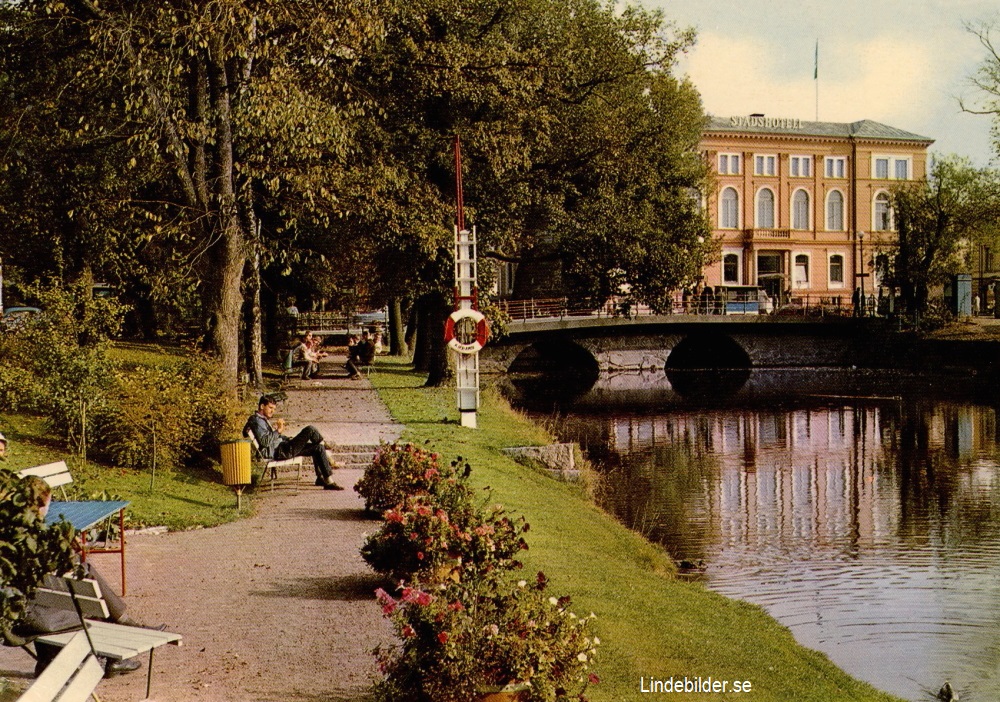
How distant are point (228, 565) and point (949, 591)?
26.0ft

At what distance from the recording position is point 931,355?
5488 cm

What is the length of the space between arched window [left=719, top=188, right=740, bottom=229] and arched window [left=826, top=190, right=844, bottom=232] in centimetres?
698

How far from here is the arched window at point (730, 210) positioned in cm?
8038

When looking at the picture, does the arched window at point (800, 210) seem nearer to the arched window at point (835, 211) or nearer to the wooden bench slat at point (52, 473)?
the arched window at point (835, 211)

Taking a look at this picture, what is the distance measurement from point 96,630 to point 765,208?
260ft

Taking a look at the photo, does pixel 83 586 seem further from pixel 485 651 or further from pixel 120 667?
pixel 485 651

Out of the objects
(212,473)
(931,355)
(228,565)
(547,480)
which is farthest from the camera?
(931,355)

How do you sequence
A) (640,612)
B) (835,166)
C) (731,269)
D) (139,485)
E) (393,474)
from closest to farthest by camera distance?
(640,612)
(393,474)
(139,485)
(731,269)
(835,166)

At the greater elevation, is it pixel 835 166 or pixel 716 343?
pixel 835 166

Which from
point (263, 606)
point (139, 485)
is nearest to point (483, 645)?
point (263, 606)

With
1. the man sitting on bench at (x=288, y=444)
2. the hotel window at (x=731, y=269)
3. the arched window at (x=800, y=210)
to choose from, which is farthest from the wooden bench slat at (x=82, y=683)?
the arched window at (x=800, y=210)

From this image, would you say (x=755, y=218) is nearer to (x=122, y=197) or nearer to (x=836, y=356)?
(x=836, y=356)

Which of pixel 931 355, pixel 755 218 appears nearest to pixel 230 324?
pixel 931 355

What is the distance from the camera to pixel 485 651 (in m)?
6.02
